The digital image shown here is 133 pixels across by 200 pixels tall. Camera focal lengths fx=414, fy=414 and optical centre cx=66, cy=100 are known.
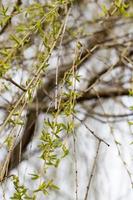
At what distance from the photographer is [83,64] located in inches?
60.3

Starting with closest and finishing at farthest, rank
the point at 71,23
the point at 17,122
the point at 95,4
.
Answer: the point at 17,122 < the point at 71,23 < the point at 95,4

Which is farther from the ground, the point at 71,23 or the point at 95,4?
the point at 95,4

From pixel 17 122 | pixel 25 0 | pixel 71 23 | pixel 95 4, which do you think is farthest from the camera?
pixel 95 4

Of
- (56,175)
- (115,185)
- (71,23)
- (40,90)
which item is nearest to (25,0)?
(71,23)

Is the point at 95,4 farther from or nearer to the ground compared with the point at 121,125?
farther from the ground

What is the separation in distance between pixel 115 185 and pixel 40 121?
392 millimetres

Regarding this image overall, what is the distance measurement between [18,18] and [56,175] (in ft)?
1.98

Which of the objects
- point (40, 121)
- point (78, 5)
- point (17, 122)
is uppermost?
point (78, 5)

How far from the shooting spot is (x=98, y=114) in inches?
61.2

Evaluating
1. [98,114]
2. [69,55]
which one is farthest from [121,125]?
[69,55]

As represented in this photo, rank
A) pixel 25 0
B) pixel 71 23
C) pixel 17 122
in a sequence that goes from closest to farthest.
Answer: pixel 17 122 < pixel 25 0 < pixel 71 23

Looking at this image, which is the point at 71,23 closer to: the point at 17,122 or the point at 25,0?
the point at 25,0

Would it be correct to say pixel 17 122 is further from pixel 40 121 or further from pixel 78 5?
pixel 78 5

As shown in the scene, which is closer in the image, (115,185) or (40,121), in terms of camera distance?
(40,121)
